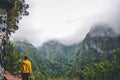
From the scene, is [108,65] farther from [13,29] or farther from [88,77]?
[13,29]

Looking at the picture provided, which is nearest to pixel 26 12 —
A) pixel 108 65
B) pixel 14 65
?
pixel 14 65

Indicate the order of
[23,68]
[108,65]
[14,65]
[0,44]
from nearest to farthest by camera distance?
[0,44], [23,68], [14,65], [108,65]

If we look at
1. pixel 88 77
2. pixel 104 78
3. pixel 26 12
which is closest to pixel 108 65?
pixel 104 78

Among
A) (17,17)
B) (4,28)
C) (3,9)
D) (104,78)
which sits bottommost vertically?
(104,78)

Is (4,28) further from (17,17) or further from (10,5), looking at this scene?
(17,17)

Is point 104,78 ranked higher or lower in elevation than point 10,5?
lower

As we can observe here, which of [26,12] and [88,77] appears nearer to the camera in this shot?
[26,12]

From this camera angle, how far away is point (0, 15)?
734 inches

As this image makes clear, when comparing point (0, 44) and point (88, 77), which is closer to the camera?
point (0, 44)

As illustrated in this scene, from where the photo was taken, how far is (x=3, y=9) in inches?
757

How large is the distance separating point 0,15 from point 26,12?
26.9m

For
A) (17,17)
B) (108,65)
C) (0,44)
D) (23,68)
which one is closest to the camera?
(0,44)

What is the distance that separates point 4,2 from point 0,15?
2.92ft

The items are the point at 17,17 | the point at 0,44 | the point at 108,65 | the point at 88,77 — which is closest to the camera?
the point at 0,44
